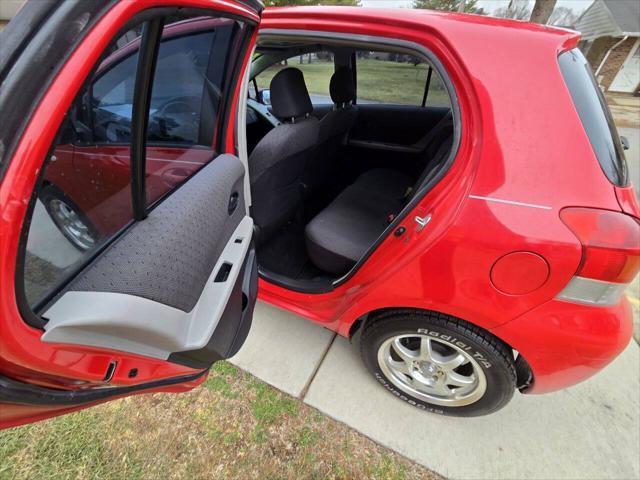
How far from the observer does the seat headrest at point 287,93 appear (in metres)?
1.78

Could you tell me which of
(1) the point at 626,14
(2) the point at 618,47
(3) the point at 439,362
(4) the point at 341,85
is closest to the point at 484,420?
(3) the point at 439,362

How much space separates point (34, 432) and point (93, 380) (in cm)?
104

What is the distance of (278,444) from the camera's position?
56.1 inches

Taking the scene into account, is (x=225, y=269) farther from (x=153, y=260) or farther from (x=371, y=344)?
(x=371, y=344)

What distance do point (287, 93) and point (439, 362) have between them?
5.40ft

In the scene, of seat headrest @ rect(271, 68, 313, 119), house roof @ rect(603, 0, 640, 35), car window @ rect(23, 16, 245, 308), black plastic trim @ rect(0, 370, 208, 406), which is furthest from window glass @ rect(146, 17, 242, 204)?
house roof @ rect(603, 0, 640, 35)

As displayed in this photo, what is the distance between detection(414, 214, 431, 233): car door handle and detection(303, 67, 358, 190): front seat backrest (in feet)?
3.70

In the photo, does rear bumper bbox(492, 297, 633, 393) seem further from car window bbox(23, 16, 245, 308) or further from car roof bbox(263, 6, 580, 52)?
car window bbox(23, 16, 245, 308)

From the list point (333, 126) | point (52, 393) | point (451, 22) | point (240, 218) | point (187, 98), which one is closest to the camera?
point (52, 393)

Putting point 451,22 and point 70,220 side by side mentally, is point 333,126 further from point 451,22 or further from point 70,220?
point 70,220

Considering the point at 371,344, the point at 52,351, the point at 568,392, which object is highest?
the point at 52,351

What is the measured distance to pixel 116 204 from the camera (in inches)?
36.5

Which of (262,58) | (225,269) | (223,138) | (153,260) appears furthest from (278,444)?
(262,58)

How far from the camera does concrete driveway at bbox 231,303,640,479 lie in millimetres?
1396
